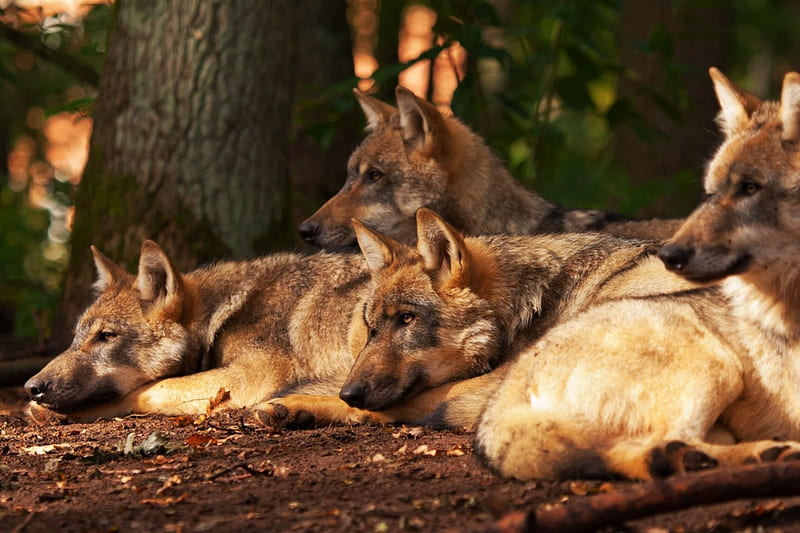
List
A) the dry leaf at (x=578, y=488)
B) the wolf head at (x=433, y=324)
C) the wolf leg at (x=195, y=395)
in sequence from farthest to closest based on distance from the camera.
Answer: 1. the wolf leg at (x=195, y=395)
2. the wolf head at (x=433, y=324)
3. the dry leaf at (x=578, y=488)

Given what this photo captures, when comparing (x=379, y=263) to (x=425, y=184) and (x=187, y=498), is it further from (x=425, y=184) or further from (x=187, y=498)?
(x=187, y=498)

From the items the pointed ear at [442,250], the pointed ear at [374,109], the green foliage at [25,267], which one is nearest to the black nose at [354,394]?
the pointed ear at [442,250]

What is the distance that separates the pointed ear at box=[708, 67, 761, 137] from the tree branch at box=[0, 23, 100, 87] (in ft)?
20.7

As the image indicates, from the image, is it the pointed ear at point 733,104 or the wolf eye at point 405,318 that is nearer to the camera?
the pointed ear at point 733,104

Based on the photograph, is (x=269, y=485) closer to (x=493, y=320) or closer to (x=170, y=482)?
(x=170, y=482)

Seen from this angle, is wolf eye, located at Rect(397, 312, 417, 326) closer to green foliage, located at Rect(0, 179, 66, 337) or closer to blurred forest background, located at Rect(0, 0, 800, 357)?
blurred forest background, located at Rect(0, 0, 800, 357)

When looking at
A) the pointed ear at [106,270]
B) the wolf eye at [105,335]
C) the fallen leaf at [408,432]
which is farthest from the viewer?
the pointed ear at [106,270]

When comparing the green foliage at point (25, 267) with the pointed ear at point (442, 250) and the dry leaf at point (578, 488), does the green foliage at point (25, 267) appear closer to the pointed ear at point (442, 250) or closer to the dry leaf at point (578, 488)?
the pointed ear at point (442, 250)

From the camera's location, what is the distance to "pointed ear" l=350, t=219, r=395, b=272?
6.28 metres

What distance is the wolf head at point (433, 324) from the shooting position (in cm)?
588

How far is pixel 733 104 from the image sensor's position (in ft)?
15.8

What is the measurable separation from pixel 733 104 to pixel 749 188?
680 mm

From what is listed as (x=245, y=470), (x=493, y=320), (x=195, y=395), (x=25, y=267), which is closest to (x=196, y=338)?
(x=195, y=395)

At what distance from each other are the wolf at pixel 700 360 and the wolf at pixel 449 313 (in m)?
1.11
